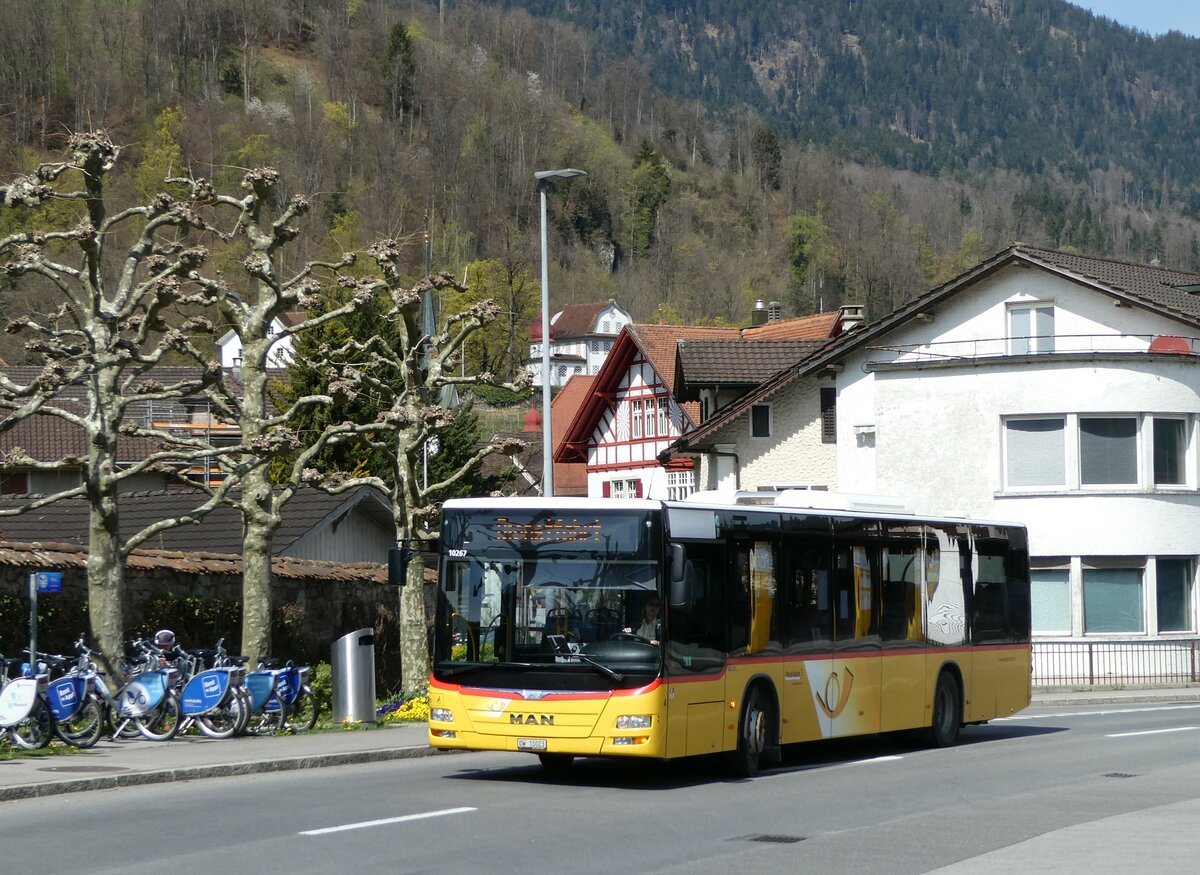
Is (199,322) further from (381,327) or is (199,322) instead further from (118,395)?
(381,327)

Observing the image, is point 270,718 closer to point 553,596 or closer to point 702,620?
point 553,596

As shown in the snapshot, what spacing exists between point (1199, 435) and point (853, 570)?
2147cm

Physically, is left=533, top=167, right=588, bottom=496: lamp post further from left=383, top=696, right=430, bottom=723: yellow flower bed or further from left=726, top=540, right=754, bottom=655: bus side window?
left=726, top=540, right=754, bottom=655: bus side window

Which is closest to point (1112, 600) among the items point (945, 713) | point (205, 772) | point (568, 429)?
point (945, 713)

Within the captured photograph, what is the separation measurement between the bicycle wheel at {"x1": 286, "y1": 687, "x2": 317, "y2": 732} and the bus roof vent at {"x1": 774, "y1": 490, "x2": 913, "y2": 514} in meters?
6.31

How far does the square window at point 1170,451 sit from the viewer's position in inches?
1442

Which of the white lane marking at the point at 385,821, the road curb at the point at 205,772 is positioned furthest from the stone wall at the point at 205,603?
the white lane marking at the point at 385,821

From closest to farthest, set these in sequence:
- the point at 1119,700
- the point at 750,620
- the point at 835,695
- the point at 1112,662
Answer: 1. the point at 750,620
2. the point at 835,695
3. the point at 1119,700
4. the point at 1112,662

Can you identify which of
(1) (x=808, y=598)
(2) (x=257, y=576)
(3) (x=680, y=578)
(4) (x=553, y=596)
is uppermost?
(3) (x=680, y=578)

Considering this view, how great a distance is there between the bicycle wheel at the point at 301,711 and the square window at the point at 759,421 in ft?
90.2

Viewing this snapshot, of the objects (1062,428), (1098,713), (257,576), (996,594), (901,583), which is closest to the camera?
(901,583)

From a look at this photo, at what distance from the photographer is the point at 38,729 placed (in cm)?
1731

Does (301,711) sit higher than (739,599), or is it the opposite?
(739,599)

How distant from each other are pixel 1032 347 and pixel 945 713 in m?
20.5
